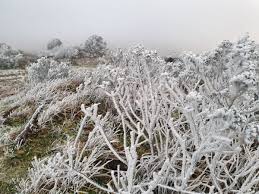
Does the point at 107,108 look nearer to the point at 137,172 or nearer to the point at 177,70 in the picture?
the point at 177,70

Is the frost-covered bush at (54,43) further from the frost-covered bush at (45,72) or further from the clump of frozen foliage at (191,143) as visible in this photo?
the clump of frozen foliage at (191,143)

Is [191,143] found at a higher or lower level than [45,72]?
higher

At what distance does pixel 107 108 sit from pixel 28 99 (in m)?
1.48

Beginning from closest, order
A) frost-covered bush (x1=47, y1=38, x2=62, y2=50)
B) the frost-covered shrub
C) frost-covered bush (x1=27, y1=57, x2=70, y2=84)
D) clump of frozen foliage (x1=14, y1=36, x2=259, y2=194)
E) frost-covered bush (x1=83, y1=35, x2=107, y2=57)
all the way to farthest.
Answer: clump of frozen foliage (x1=14, y1=36, x2=259, y2=194) < frost-covered bush (x1=27, y1=57, x2=70, y2=84) < the frost-covered shrub < frost-covered bush (x1=83, y1=35, x2=107, y2=57) < frost-covered bush (x1=47, y1=38, x2=62, y2=50)

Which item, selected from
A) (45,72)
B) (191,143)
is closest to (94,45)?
(45,72)

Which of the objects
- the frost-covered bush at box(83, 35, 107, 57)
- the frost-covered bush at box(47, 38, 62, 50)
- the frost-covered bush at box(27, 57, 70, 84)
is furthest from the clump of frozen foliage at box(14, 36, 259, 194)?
the frost-covered bush at box(47, 38, 62, 50)

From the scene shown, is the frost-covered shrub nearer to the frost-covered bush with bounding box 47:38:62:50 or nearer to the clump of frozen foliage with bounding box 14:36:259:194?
the frost-covered bush with bounding box 47:38:62:50

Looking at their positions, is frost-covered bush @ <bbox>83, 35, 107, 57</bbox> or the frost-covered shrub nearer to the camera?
the frost-covered shrub

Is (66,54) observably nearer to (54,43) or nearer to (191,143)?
(54,43)

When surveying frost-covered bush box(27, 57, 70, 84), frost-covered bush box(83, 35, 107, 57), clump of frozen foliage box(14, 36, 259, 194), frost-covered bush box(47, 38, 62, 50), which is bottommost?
frost-covered bush box(47, 38, 62, 50)

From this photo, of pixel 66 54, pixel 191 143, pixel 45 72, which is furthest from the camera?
pixel 66 54

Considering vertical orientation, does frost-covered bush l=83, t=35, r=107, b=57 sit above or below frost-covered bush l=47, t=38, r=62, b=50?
above

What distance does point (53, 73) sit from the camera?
991cm

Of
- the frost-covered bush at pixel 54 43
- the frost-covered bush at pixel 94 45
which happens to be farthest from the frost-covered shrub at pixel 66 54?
the frost-covered bush at pixel 54 43
